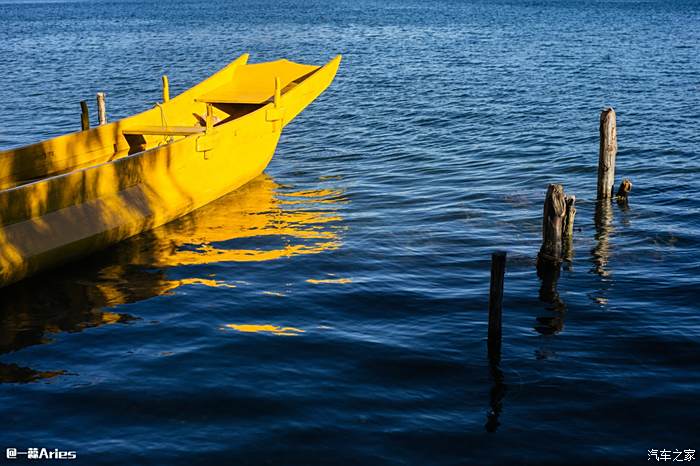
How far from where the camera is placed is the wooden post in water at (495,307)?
11.2m

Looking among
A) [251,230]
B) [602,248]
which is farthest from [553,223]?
[251,230]

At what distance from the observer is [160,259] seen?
1667cm

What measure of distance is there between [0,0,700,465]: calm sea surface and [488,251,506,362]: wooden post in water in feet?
0.65

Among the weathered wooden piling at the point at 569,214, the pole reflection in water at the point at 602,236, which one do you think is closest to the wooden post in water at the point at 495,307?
the weathered wooden piling at the point at 569,214

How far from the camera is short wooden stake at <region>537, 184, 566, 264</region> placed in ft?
47.4

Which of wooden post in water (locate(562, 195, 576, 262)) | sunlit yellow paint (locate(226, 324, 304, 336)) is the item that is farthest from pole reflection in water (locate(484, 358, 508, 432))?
wooden post in water (locate(562, 195, 576, 262))

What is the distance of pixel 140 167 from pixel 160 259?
6.66ft

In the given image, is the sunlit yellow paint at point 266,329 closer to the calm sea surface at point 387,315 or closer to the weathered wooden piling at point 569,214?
the calm sea surface at point 387,315

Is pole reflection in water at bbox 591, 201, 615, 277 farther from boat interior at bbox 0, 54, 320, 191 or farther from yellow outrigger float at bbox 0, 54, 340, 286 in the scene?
boat interior at bbox 0, 54, 320, 191

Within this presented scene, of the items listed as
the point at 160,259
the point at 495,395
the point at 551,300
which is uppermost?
the point at 160,259

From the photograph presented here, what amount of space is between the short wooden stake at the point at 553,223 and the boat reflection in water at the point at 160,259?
453 cm

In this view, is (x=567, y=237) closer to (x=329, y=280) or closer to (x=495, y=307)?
(x=329, y=280)

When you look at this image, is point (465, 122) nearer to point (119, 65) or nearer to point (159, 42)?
point (119, 65)

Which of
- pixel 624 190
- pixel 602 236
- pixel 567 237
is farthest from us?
pixel 624 190
